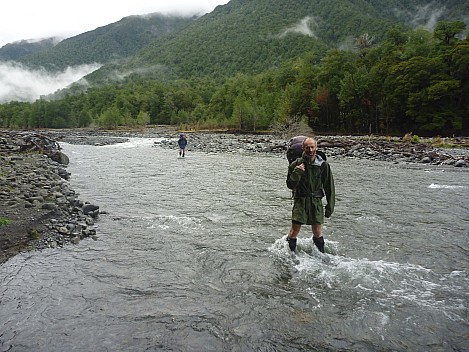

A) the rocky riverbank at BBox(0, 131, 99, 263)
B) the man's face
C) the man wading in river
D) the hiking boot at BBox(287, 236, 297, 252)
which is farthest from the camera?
the rocky riverbank at BBox(0, 131, 99, 263)

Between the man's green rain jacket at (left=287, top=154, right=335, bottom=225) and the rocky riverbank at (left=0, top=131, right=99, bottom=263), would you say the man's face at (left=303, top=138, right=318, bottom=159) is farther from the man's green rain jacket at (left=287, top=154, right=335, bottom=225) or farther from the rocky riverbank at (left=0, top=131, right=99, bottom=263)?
the rocky riverbank at (left=0, top=131, right=99, bottom=263)

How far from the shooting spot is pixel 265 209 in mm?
12977

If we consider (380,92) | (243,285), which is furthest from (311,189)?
(380,92)

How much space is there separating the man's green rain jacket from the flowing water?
3.69 feet

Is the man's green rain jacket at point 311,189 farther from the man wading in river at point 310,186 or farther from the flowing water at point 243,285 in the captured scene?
the flowing water at point 243,285

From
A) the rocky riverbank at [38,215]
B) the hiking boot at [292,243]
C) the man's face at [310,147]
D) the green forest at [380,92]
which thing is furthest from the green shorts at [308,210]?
the green forest at [380,92]

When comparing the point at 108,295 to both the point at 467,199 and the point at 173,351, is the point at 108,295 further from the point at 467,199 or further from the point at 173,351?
the point at 467,199

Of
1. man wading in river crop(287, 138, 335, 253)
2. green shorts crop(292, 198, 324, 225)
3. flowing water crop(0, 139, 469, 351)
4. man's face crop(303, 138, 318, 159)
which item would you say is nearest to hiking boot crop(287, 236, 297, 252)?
flowing water crop(0, 139, 469, 351)

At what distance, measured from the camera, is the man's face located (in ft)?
22.9

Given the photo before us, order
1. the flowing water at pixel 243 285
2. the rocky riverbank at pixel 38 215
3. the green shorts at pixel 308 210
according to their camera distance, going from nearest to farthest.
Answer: the flowing water at pixel 243 285, the green shorts at pixel 308 210, the rocky riverbank at pixel 38 215

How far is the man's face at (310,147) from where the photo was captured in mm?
6984

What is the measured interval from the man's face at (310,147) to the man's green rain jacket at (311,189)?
148 mm

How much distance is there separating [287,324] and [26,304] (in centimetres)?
453

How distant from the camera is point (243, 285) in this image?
264 inches
